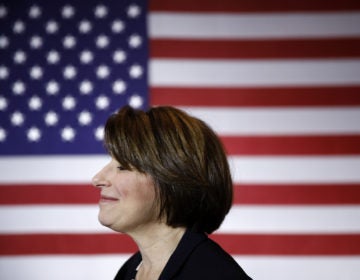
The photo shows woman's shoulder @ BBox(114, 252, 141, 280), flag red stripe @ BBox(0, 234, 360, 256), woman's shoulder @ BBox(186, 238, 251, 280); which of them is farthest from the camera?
flag red stripe @ BBox(0, 234, 360, 256)

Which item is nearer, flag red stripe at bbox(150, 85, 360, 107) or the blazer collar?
the blazer collar

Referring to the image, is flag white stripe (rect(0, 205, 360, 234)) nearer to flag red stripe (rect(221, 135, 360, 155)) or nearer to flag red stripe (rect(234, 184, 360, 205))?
flag red stripe (rect(234, 184, 360, 205))

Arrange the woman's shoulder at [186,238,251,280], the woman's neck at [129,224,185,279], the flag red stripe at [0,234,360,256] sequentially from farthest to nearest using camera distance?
the flag red stripe at [0,234,360,256] → the woman's neck at [129,224,185,279] → the woman's shoulder at [186,238,251,280]

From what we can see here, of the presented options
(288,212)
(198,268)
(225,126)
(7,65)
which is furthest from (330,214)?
(7,65)

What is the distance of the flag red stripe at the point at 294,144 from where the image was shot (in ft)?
8.05

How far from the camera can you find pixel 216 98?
2479mm

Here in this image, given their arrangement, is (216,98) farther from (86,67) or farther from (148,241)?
(148,241)

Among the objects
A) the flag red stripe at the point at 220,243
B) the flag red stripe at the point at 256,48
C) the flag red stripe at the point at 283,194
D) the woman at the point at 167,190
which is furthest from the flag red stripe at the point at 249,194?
the woman at the point at 167,190

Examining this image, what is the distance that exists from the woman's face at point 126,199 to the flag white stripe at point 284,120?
1295mm

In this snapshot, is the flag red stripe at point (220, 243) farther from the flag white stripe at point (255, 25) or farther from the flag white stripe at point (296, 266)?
A: the flag white stripe at point (255, 25)

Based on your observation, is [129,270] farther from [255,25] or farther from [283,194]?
[255,25]

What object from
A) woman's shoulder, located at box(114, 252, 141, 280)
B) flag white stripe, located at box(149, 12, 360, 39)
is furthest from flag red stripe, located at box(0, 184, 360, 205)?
woman's shoulder, located at box(114, 252, 141, 280)

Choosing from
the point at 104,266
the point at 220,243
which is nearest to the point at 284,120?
the point at 220,243

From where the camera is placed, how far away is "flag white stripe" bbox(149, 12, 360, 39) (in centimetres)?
250
